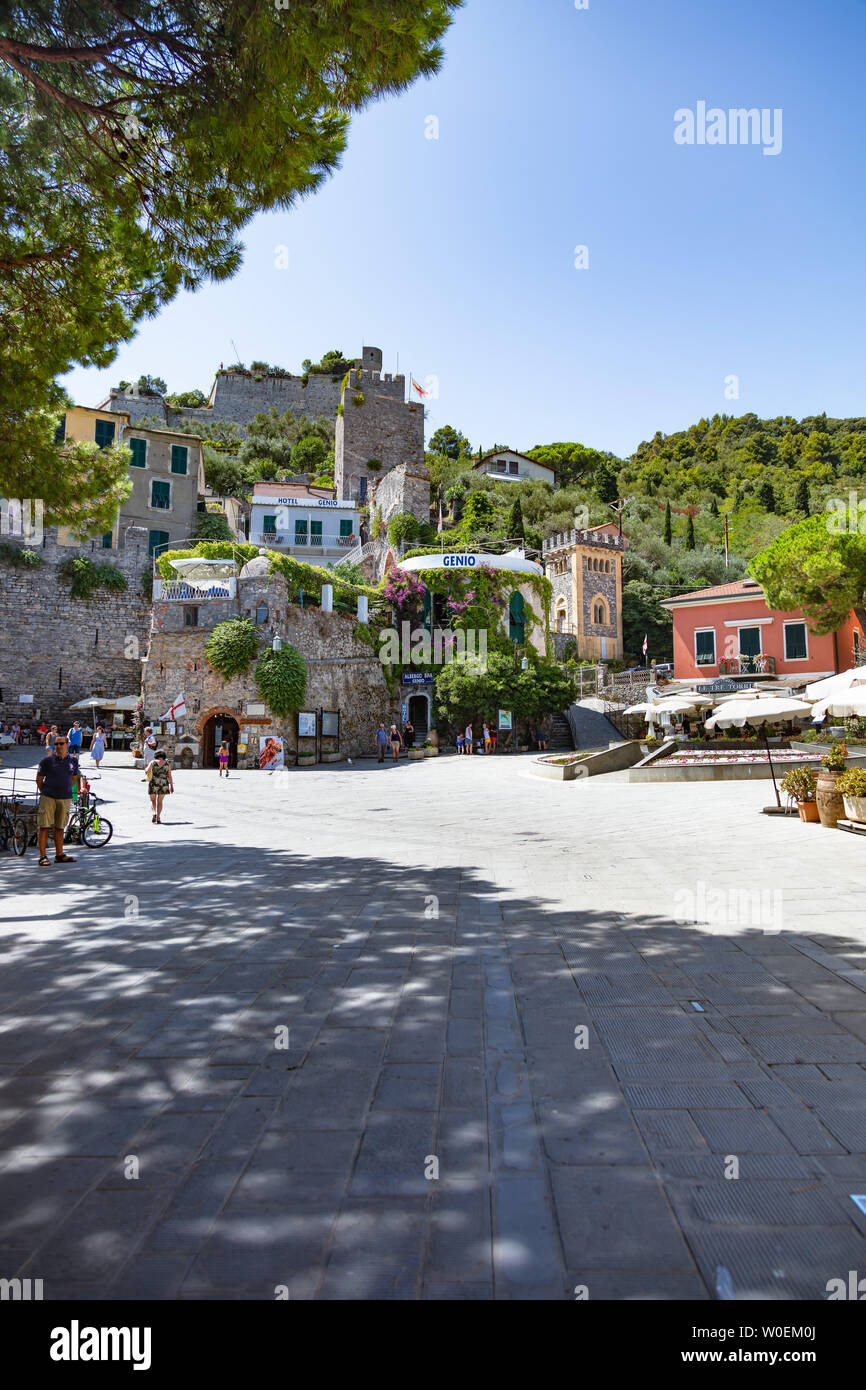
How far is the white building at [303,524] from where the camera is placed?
4141 cm

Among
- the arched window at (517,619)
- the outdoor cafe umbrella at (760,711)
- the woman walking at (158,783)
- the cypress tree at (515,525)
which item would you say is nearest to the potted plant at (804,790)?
the outdoor cafe umbrella at (760,711)

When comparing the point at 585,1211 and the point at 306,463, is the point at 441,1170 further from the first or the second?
the point at 306,463

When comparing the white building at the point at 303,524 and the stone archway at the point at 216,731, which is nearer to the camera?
the stone archway at the point at 216,731

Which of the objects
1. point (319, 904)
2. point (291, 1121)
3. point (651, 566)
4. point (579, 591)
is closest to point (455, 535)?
point (579, 591)

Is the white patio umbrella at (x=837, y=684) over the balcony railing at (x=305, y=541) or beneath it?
beneath

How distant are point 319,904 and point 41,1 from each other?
713cm

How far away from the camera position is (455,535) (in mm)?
40375

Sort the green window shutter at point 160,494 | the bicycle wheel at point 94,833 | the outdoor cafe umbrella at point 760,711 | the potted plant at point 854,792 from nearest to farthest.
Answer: the potted plant at point 854,792
the bicycle wheel at point 94,833
the outdoor cafe umbrella at point 760,711
the green window shutter at point 160,494

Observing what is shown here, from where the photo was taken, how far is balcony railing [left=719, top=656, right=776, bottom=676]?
32500 millimetres

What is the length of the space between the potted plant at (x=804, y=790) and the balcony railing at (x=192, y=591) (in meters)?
19.4

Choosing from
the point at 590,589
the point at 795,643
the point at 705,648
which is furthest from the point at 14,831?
the point at 590,589

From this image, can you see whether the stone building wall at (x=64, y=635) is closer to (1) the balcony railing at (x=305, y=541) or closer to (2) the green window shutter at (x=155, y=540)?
(2) the green window shutter at (x=155, y=540)

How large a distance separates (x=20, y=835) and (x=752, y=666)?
1196 inches

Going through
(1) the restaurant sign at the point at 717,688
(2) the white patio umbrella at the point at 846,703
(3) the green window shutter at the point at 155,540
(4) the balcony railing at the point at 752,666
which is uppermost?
(3) the green window shutter at the point at 155,540
